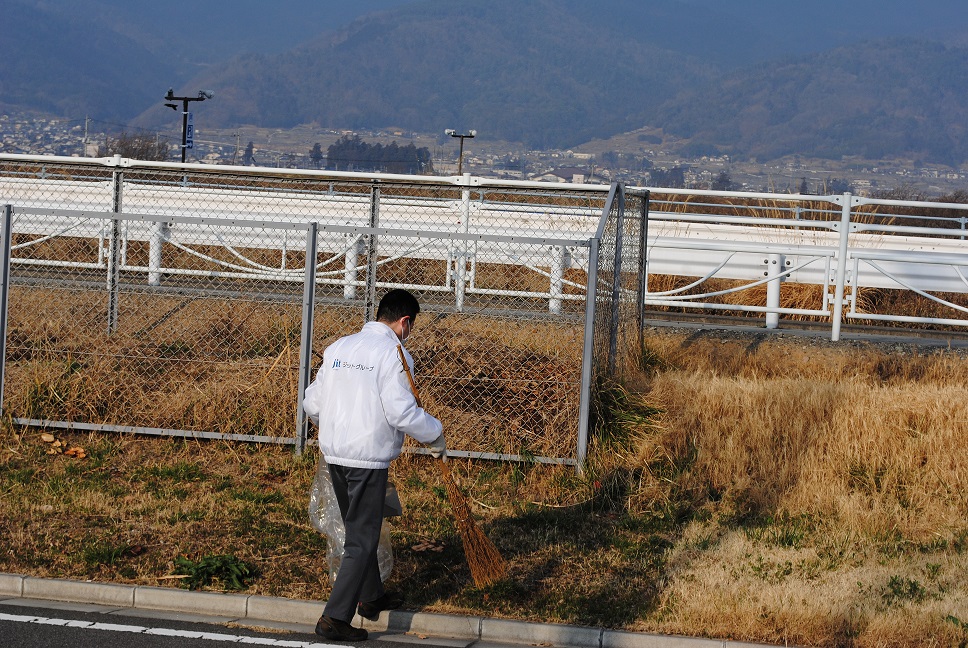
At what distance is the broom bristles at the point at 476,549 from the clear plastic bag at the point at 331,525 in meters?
0.43

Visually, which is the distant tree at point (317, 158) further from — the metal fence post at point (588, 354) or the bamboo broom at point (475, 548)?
the bamboo broom at point (475, 548)

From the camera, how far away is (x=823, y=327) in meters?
15.1

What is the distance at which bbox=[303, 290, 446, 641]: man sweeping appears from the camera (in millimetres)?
5438

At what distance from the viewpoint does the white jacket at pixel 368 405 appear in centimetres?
542

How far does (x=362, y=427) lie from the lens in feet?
17.9

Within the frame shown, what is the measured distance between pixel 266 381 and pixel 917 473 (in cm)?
507

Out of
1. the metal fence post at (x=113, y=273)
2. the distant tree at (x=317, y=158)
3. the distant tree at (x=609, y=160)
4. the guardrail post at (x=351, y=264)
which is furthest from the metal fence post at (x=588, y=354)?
the distant tree at (x=609, y=160)

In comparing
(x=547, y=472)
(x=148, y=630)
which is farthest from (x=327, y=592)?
(x=547, y=472)

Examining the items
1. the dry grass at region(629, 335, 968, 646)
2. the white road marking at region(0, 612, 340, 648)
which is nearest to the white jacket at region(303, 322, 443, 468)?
the white road marking at region(0, 612, 340, 648)

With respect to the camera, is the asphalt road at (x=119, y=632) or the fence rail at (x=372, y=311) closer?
the asphalt road at (x=119, y=632)

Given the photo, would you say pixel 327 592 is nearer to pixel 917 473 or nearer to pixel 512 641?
pixel 512 641

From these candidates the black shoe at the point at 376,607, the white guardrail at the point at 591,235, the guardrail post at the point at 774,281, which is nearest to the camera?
the black shoe at the point at 376,607

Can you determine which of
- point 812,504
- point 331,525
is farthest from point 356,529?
point 812,504

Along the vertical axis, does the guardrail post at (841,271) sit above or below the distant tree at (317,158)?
below
